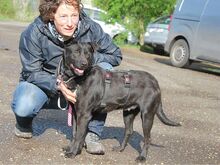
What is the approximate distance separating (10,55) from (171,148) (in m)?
8.52

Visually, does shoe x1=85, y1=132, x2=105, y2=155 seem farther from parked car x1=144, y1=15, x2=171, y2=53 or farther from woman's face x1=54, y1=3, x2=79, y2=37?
parked car x1=144, y1=15, x2=171, y2=53

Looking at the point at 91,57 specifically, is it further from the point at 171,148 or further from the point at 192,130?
the point at 192,130

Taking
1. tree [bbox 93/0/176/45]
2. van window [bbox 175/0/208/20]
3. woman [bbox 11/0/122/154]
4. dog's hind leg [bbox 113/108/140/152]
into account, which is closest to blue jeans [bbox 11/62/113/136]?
woman [bbox 11/0/122/154]

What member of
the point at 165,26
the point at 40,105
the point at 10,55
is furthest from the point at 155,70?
the point at 40,105

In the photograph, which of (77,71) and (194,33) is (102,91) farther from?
(194,33)

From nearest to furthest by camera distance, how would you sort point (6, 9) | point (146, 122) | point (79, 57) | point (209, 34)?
point (79, 57), point (146, 122), point (209, 34), point (6, 9)

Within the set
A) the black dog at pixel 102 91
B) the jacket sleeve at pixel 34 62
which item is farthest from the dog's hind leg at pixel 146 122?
the jacket sleeve at pixel 34 62

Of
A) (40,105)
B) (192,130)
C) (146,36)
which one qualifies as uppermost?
(40,105)

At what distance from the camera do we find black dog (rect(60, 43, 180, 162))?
536cm

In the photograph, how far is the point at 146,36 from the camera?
2027 centimetres

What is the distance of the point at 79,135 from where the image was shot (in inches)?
214

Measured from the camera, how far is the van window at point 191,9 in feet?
48.7

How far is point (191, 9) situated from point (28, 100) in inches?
402

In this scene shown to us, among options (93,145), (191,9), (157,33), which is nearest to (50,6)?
(93,145)
